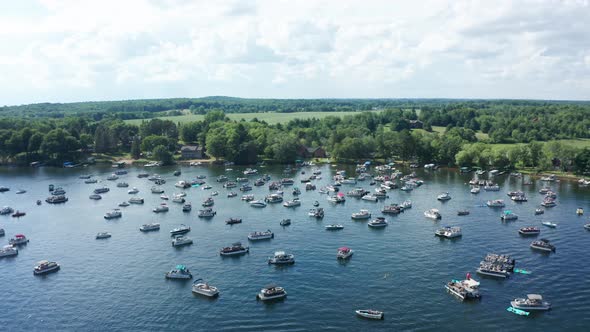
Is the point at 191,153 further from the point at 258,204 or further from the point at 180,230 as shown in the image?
the point at 180,230

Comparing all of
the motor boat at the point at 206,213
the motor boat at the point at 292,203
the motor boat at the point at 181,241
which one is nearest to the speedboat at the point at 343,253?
the motor boat at the point at 181,241

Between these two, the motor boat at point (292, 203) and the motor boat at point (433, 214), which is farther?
the motor boat at point (292, 203)

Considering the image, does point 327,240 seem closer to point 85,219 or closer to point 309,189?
point 309,189

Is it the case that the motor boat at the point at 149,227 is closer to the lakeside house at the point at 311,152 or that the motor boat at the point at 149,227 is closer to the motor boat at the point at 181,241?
the motor boat at the point at 181,241

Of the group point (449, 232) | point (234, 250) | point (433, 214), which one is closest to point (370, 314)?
point (234, 250)

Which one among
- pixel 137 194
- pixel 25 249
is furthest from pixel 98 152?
pixel 25 249

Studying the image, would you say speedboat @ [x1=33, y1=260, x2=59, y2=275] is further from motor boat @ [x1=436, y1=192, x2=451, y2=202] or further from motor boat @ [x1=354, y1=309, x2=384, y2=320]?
motor boat @ [x1=436, y1=192, x2=451, y2=202]
